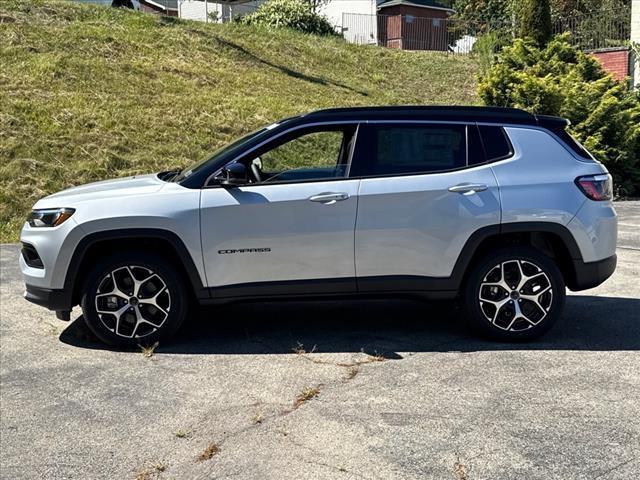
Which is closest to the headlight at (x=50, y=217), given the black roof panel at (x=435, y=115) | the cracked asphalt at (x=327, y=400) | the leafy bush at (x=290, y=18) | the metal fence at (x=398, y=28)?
→ the cracked asphalt at (x=327, y=400)

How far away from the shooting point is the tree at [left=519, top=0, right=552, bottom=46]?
1773 cm

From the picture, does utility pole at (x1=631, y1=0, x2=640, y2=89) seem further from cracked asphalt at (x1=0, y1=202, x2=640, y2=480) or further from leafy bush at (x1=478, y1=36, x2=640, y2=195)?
cracked asphalt at (x1=0, y1=202, x2=640, y2=480)

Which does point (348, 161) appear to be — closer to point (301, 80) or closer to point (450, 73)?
point (301, 80)

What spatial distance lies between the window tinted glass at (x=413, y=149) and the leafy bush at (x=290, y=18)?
23938mm

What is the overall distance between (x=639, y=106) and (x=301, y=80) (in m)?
9.82

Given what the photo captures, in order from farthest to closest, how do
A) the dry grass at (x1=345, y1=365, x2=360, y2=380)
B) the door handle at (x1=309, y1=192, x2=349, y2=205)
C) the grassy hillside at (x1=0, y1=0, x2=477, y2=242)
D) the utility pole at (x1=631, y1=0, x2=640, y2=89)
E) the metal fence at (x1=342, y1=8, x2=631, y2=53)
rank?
the metal fence at (x1=342, y1=8, x2=631, y2=53), the utility pole at (x1=631, y1=0, x2=640, y2=89), the grassy hillside at (x1=0, y1=0, x2=477, y2=242), the door handle at (x1=309, y1=192, x2=349, y2=205), the dry grass at (x1=345, y1=365, x2=360, y2=380)

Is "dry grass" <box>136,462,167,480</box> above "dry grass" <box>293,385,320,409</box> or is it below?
below

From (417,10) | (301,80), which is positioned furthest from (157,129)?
(417,10)

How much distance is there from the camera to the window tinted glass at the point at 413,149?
5.41 m

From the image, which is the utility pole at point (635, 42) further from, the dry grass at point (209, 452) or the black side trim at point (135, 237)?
the dry grass at point (209, 452)

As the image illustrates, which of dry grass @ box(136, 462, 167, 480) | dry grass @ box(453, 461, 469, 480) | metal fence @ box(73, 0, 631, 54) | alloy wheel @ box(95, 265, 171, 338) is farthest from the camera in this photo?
metal fence @ box(73, 0, 631, 54)

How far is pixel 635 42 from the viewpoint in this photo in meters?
18.6

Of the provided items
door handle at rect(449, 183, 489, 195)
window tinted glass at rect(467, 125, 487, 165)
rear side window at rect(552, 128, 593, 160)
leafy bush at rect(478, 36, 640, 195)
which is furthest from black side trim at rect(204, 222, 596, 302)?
leafy bush at rect(478, 36, 640, 195)

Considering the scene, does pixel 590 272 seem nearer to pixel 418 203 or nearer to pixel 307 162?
pixel 418 203
